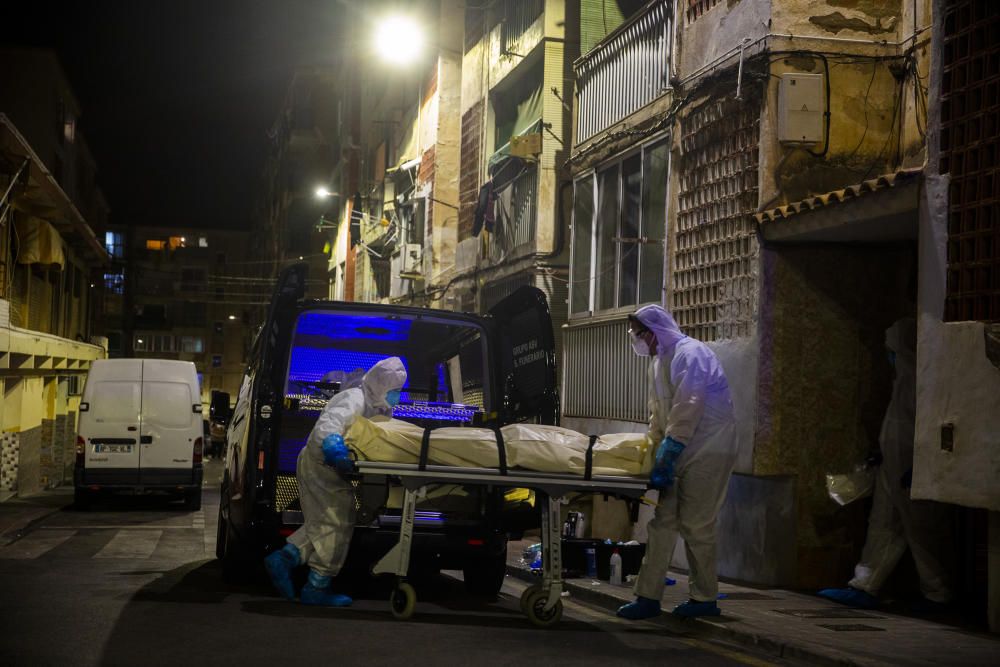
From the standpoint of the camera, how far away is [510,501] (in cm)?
962

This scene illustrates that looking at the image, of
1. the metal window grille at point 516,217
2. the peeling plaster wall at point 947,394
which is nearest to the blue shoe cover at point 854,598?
the peeling plaster wall at point 947,394

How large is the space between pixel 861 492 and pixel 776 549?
1.27 m

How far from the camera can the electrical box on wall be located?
11.4 meters

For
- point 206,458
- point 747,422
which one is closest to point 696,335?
point 747,422

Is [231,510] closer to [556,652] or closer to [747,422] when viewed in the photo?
[556,652]

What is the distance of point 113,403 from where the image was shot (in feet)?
64.6

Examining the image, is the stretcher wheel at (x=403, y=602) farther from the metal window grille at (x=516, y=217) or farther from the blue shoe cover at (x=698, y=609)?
the metal window grille at (x=516, y=217)

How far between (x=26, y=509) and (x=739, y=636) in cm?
1459

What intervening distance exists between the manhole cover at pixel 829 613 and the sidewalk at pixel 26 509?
8.91 meters

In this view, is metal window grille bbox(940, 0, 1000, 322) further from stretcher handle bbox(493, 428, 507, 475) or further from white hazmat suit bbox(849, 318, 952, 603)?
stretcher handle bbox(493, 428, 507, 475)

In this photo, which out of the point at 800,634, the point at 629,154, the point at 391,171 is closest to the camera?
the point at 800,634

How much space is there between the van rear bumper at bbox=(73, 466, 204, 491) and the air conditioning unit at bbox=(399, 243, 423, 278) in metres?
9.17

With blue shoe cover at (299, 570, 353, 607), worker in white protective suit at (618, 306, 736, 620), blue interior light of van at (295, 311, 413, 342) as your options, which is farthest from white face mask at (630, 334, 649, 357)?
blue shoe cover at (299, 570, 353, 607)

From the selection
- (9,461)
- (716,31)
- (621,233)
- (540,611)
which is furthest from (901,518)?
(9,461)
